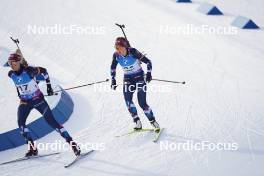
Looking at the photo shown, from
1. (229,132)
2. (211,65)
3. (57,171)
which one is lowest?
(57,171)

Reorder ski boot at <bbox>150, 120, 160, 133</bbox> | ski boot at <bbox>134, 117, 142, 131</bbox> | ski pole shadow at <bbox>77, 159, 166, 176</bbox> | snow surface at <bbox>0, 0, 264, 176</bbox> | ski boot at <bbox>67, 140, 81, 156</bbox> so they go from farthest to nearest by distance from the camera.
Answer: ski boot at <bbox>134, 117, 142, 131</bbox> → ski boot at <bbox>150, 120, 160, 133</bbox> → ski boot at <bbox>67, 140, 81, 156</bbox> → snow surface at <bbox>0, 0, 264, 176</bbox> → ski pole shadow at <bbox>77, 159, 166, 176</bbox>

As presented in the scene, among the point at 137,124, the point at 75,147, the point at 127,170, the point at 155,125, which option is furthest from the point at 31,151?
the point at 155,125

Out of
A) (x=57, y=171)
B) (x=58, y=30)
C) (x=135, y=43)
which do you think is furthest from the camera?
(x=58, y=30)

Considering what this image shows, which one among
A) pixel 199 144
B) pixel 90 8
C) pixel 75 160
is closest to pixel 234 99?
pixel 199 144

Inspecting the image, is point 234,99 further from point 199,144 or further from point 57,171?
point 57,171

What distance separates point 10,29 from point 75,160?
10050 mm

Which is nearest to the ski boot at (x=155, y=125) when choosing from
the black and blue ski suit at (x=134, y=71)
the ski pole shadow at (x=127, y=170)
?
the black and blue ski suit at (x=134, y=71)

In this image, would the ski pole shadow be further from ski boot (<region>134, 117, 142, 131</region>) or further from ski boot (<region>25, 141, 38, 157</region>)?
ski boot (<region>25, 141, 38, 157</region>)

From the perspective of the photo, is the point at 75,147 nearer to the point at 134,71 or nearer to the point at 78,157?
the point at 78,157

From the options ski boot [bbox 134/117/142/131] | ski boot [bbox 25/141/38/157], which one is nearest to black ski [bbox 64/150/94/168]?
ski boot [bbox 25/141/38/157]

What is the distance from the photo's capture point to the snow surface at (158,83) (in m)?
7.79

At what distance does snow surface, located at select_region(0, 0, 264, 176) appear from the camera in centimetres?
779

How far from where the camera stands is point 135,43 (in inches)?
549

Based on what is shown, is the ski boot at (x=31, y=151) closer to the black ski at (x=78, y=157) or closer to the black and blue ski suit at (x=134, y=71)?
the black ski at (x=78, y=157)
